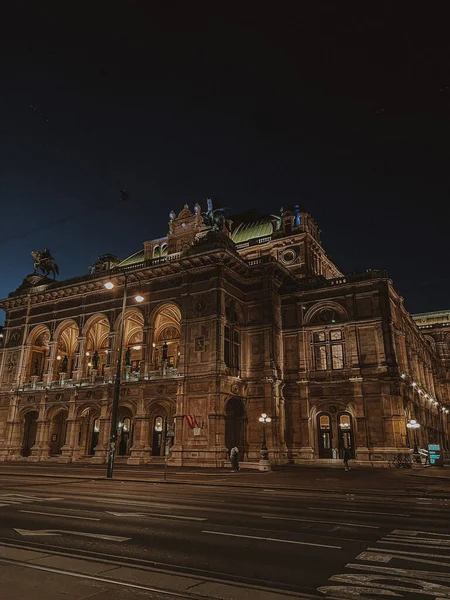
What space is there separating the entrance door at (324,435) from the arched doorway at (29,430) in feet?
99.6

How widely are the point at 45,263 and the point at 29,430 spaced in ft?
64.8

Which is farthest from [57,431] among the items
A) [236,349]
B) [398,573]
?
[398,573]

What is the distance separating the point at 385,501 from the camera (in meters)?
16.4

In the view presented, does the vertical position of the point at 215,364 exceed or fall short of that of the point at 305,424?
it exceeds it

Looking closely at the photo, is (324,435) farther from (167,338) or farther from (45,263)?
(45,263)

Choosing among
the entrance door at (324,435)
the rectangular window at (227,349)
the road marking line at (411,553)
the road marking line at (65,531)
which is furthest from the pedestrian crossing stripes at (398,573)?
the entrance door at (324,435)

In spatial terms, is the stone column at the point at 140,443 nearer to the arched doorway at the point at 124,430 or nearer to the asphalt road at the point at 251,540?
the arched doorway at the point at 124,430

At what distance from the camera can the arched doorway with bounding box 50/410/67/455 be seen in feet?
158

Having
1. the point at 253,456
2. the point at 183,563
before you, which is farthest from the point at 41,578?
the point at 253,456

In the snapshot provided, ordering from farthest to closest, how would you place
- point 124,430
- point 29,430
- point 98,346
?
point 98,346
point 29,430
point 124,430

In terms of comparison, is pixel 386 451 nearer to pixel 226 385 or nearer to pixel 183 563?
pixel 226 385

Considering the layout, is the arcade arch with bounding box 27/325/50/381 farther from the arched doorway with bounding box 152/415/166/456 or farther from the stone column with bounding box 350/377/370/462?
the stone column with bounding box 350/377/370/462

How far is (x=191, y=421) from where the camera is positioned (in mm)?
36531

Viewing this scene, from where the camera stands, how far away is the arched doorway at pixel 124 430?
151 feet
